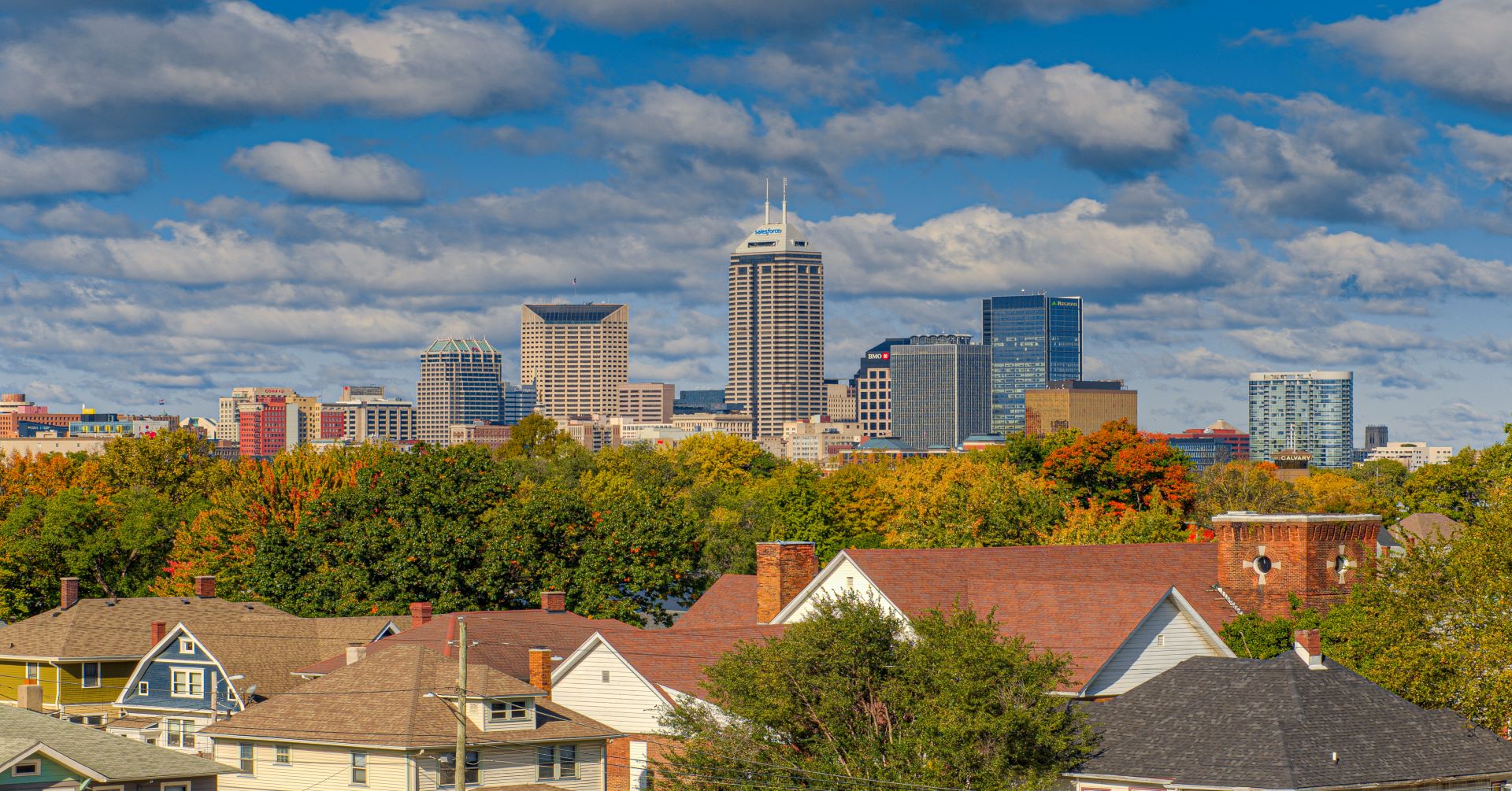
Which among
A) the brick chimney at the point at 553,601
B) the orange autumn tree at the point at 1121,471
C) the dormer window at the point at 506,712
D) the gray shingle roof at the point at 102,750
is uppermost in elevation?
the orange autumn tree at the point at 1121,471

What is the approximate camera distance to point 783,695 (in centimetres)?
4509

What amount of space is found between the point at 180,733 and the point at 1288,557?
3928 centimetres

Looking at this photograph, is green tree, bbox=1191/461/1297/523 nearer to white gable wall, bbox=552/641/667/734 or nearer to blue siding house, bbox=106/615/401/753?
blue siding house, bbox=106/615/401/753

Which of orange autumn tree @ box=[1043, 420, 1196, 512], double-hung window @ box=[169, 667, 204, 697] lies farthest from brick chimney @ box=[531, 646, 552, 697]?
orange autumn tree @ box=[1043, 420, 1196, 512]

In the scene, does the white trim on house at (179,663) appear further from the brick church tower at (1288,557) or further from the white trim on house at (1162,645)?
the brick church tower at (1288,557)

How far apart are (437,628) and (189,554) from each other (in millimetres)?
36440

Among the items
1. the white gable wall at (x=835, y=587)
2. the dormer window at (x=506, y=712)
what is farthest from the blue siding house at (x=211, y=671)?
the white gable wall at (x=835, y=587)

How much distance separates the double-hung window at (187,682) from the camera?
67.0 metres

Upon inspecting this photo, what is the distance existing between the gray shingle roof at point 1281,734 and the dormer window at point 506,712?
51.4ft

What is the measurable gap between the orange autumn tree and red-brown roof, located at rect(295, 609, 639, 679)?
2178 inches

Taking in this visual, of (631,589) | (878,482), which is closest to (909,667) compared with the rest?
(631,589)

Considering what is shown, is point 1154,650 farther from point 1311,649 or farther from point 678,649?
point 678,649

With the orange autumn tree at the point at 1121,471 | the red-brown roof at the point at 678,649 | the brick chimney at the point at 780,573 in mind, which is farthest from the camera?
the orange autumn tree at the point at 1121,471

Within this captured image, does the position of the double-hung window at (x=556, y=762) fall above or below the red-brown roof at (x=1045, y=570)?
below
